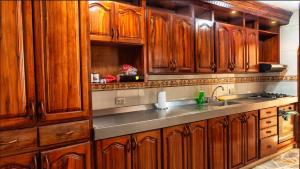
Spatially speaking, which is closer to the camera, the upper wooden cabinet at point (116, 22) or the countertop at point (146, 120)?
the countertop at point (146, 120)

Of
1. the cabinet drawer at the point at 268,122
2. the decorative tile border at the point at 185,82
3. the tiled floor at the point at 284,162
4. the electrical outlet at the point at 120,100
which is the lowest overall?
the tiled floor at the point at 284,162

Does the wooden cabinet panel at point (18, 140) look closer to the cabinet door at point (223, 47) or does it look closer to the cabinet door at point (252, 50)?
the cabinet door at point (223, 47)

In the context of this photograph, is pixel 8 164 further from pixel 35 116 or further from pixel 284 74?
pixel 284 74

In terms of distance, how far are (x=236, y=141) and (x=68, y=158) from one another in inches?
82.8

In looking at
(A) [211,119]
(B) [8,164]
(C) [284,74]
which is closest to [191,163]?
(A) [211,119]

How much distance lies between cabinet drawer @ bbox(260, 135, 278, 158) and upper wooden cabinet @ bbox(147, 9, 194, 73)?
1.56 metres

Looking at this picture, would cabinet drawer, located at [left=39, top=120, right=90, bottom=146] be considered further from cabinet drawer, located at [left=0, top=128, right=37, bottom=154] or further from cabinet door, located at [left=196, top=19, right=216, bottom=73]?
cabinet door, located at [left=196, top=19, right=216, bottom=73]

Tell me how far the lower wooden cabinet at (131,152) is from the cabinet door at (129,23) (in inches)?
36.7

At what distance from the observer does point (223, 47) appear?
323cm

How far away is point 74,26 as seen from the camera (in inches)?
66.6

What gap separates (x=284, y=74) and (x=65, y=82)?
3.99 m

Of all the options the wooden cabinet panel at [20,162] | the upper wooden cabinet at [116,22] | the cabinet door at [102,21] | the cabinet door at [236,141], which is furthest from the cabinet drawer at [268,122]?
the wooden cabinet panel at [20,162]

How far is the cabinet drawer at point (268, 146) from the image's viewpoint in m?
3.29

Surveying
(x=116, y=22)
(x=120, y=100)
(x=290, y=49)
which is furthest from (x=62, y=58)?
(x=290, y=49)
